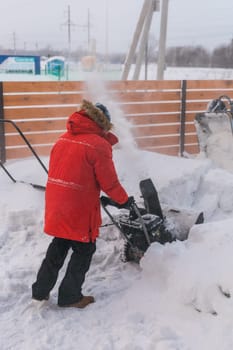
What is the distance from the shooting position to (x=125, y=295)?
358 cm

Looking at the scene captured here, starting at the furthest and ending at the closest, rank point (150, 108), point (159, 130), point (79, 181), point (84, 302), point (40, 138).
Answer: point (159, 130) → point (150, 108) → point (40, 138) → point (84, 302) → point (79, 181)

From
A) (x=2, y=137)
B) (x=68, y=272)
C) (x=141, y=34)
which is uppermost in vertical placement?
(x=141, y=34)

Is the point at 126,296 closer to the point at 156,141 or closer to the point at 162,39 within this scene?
the point at 156,141

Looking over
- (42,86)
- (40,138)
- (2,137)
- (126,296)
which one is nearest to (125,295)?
(126,296)

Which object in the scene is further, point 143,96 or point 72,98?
point 143,96

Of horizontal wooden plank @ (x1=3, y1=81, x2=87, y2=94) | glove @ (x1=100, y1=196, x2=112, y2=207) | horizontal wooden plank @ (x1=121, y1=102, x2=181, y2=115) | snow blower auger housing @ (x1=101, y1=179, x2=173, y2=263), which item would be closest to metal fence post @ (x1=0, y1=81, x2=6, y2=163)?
horizontal wooden plank @ (x1=3, y1=81, x2=87, y2=94)

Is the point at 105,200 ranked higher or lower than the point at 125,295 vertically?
higher

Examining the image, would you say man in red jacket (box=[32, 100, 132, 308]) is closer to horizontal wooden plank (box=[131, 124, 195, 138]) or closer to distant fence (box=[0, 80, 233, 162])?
distant fence (box=[0, 80, 233, 162])

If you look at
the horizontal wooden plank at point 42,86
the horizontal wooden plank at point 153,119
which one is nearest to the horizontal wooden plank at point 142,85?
the horizontal wooden plank at point 153,119

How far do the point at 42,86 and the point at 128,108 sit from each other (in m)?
1.84

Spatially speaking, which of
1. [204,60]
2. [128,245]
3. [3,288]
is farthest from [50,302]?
[204,60]

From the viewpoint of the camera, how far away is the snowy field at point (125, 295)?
297 cm

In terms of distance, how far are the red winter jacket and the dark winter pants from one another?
0.49ft

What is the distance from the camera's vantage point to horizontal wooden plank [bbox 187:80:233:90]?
376 inches
